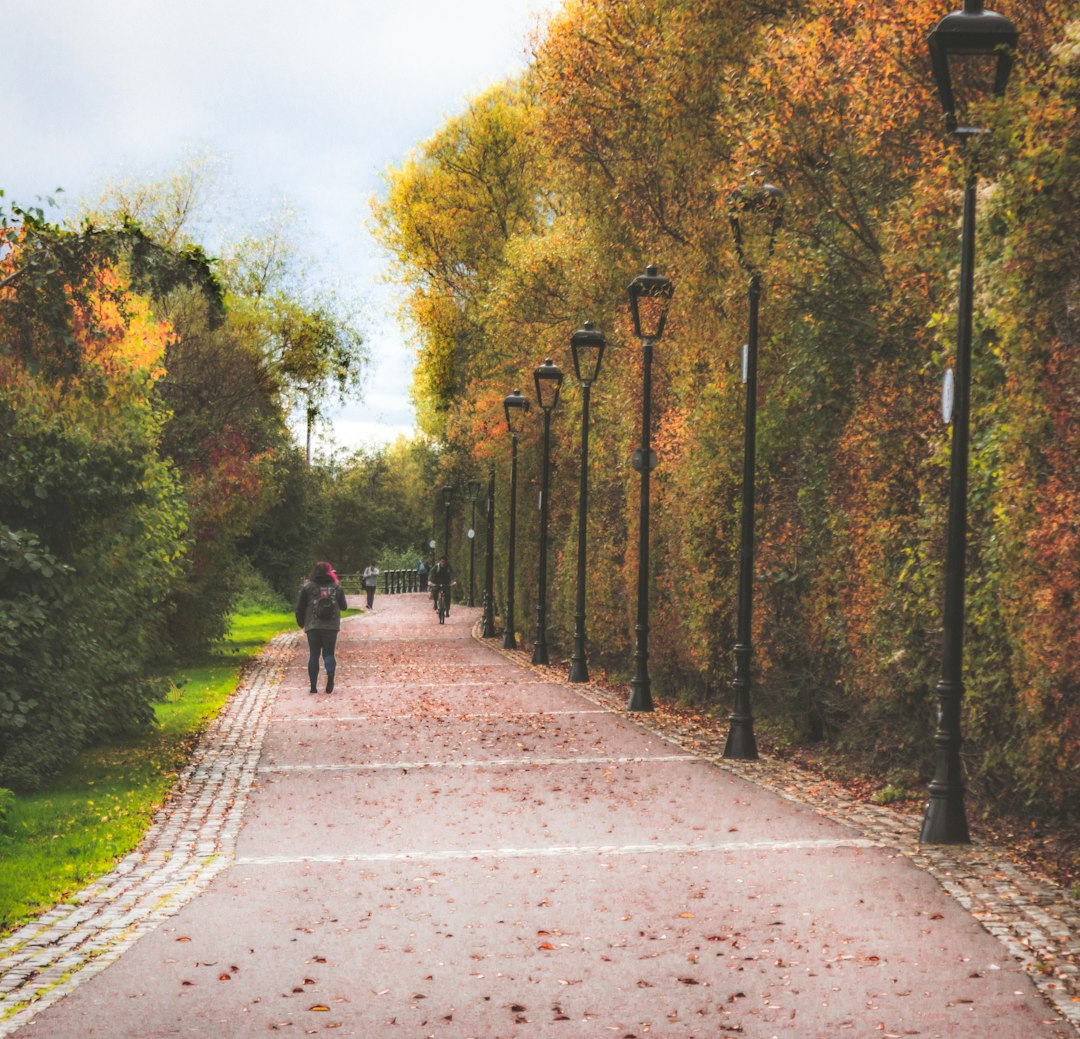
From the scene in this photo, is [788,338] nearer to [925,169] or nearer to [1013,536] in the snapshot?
[925,169]

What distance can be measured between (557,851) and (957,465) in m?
3.64

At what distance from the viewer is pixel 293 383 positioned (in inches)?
1945

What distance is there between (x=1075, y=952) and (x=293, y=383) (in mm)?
44879

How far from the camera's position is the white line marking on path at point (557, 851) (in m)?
9.02

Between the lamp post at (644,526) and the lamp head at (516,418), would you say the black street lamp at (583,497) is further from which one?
the lamp head at (516,418)

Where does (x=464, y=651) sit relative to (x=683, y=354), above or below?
below

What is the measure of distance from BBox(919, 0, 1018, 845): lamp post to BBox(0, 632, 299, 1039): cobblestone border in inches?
186

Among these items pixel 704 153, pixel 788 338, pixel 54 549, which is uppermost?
pixel 704 153

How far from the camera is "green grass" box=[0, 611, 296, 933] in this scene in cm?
837

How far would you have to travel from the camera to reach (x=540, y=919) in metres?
7.32

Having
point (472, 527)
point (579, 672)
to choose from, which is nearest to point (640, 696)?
point (579, 672)

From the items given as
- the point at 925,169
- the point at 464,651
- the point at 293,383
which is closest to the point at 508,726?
the point at 925,169

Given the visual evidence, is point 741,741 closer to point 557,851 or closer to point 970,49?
point 557,851

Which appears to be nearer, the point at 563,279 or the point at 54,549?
the point at 54,549
